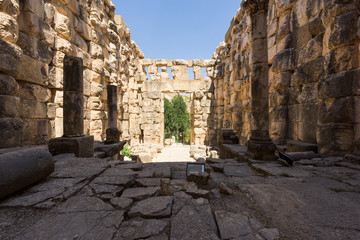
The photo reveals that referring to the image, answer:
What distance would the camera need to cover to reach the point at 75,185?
2129mm

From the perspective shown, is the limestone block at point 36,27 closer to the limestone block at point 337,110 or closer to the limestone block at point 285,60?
the limestone block at point 285,60

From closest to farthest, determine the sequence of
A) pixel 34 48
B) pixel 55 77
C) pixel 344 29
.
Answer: pixel 344 29 → pixel 34 48 → pixel 55 77

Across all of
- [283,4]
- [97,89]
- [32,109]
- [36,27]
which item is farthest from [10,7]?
[283,4]

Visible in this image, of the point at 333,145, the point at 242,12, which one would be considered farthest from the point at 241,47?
the point at 333,145

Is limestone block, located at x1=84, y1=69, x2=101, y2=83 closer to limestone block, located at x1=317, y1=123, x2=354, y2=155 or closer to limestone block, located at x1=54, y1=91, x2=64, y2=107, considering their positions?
limestone block, located at x1=54, y1=91, x2=64, y2=107

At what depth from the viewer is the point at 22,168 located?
6.22 ft

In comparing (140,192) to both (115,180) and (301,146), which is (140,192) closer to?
(115,180)

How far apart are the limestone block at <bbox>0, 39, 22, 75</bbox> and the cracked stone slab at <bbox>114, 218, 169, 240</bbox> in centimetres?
386

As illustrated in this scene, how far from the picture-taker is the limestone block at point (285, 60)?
4999 millimetres

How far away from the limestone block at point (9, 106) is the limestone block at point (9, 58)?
0.52 metres

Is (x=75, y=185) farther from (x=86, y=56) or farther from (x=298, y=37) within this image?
(x=298, y=37)

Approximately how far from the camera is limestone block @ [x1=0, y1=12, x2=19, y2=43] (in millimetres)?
3184

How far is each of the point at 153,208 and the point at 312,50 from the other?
5116 millimetres

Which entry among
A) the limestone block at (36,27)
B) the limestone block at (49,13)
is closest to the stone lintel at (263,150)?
the limestone block at (36,27)
